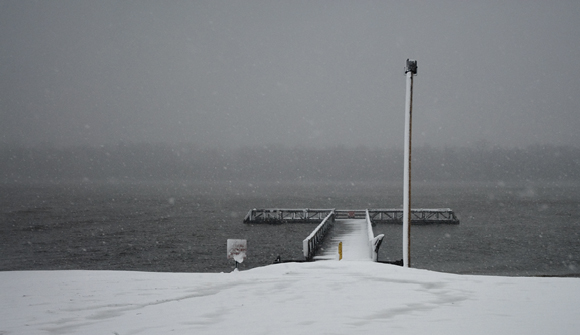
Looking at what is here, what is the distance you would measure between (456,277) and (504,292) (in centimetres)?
179

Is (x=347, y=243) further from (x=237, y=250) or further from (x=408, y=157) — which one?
(x=408, y=157)

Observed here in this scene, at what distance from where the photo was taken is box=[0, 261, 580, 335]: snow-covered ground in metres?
5.51

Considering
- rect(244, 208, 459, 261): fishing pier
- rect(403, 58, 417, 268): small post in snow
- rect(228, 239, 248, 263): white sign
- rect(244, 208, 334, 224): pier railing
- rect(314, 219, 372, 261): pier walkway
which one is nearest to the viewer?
rect(403, 58, 417, 268): small post in snow

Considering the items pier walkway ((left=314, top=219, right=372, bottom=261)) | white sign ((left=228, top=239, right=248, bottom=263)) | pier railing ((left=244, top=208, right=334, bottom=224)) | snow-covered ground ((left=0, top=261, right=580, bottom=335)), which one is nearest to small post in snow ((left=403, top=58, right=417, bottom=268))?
snow-covered ground ((left=0, top=261, right=580, bottom=335))

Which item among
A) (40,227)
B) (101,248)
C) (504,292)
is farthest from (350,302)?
(40,227)

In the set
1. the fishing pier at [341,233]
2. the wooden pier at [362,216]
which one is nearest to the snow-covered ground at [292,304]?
the fishing pier at [341,233]

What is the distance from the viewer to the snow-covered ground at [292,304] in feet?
18.1

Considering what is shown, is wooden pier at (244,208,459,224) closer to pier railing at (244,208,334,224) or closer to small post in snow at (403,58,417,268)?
pier railing at (244,208,334,224)

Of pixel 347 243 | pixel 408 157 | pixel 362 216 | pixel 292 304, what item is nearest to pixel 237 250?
pixel 408 157

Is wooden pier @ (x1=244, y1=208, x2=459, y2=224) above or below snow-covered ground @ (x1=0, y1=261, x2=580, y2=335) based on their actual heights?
below

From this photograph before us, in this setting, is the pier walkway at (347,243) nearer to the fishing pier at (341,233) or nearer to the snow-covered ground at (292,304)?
the fishing pier at (341,233)

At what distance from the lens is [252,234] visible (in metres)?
45.9

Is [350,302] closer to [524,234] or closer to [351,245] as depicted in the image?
[351,245]

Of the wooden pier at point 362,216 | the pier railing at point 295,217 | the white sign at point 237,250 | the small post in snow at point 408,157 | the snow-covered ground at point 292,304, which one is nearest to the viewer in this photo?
the snow-covered ground at point 292,304
